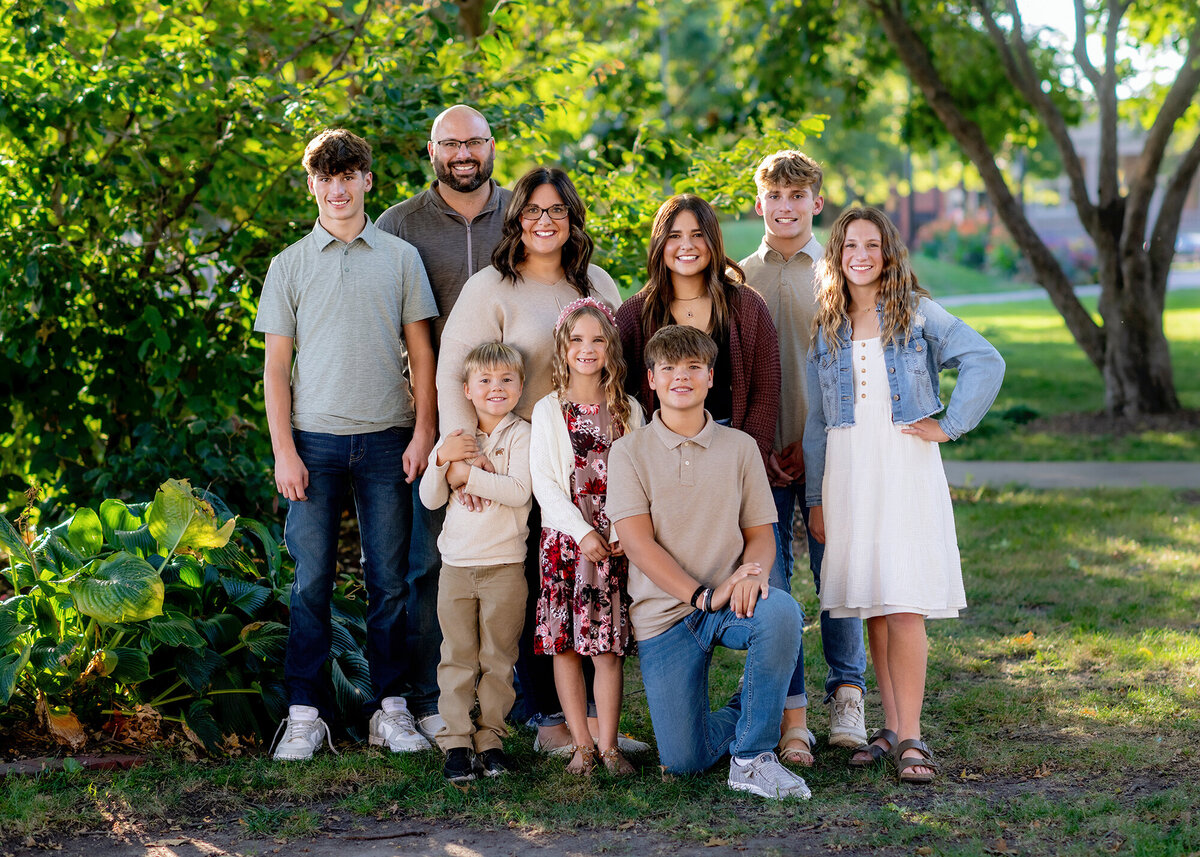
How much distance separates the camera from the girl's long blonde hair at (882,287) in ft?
13.0

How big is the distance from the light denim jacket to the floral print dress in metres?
0.73

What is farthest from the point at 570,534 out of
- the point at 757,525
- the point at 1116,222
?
the point at 1116,222

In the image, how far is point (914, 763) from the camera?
3.88m

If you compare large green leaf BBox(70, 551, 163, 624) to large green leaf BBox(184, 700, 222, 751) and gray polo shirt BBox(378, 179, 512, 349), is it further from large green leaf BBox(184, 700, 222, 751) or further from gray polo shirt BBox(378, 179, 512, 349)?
gray polo shirt BBox(378, 179, 512, 349)

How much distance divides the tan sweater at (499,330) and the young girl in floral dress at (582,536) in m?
0.13

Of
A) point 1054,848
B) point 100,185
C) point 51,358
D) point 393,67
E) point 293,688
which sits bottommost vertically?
point 1054,848

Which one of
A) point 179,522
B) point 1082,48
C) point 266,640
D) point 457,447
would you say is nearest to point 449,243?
A: point 457,447

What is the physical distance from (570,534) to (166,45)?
11.0ft

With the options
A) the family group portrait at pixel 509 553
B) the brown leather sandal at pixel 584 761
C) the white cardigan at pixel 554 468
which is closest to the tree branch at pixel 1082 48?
the family group portrait at pixel 509 553

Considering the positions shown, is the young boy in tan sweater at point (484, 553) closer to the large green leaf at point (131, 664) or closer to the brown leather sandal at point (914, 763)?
the large green leaf at point (131, 664)

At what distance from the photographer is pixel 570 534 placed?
3.98m

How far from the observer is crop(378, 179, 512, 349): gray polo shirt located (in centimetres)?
439

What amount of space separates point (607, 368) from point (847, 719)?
4.87 ft

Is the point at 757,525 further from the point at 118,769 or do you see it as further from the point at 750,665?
the point at 118,769
